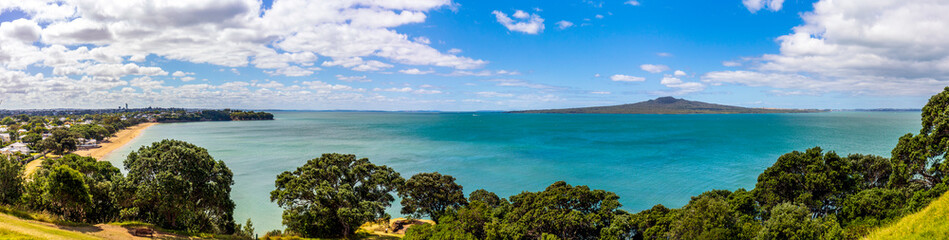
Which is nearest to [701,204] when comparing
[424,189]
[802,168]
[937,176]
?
[802,168]

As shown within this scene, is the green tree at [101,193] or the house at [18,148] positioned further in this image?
the house at [18,148]

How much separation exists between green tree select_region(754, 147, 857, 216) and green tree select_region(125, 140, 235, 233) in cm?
3575

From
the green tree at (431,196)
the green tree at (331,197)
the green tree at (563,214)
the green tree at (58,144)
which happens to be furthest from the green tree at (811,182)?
the green tree at (58,144)

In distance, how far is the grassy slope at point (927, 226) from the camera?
12.2 metres

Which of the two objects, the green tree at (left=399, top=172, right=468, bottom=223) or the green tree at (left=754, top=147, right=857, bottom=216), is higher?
the green tree at (left=754, top=147, right=857, bottom=216)

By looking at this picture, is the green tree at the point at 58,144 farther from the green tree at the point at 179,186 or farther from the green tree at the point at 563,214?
the green tree at the point at 563,214

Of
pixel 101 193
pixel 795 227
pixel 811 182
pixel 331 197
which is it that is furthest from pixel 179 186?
pixel 811 182

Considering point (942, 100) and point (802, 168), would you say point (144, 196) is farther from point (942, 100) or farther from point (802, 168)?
point (942, 100)

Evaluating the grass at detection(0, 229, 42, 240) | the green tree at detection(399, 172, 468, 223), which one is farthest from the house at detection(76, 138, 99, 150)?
the green tree at detection(399, 172, 468, 223)

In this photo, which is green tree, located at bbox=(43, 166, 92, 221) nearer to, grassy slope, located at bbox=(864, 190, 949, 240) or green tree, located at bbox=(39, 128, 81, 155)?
grassy slope, located at bbox=(864, 190, 949, 240)

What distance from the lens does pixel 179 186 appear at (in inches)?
981

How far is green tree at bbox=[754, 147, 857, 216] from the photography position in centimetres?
2386

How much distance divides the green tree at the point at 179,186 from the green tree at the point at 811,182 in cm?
3575

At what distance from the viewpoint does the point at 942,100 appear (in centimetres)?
2084
